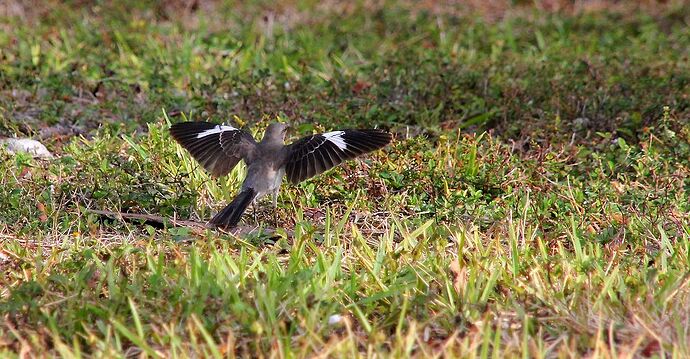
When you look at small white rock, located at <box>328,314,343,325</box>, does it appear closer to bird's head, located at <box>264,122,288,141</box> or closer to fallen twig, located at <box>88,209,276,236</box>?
fallen twig, located at <box>88,209,276,236</box>

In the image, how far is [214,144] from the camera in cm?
581

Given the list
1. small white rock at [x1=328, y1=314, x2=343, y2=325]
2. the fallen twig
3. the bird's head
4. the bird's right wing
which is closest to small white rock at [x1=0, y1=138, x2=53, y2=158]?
the fallen twig

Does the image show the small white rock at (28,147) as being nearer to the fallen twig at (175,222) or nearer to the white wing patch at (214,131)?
the fallen twig at (175,222)

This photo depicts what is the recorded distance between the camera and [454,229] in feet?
17.5

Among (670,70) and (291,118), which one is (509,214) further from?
(670,70)

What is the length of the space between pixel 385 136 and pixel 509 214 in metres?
0.74

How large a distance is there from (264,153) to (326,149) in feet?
1.30

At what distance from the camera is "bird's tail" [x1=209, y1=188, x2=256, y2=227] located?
5.49 m

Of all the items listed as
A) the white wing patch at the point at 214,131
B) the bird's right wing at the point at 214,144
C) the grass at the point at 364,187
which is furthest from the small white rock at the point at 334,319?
the white wing patch at the point at 214,131

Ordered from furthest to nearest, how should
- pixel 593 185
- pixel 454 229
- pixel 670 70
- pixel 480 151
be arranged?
pixel 670 70
pixel 480 151
pixel 593 185
pixel 454 229

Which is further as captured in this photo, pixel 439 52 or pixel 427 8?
pixel 427 8

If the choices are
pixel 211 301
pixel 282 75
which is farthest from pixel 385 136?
pixel 282 75

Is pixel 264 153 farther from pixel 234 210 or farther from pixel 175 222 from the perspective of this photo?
pixel 175 222

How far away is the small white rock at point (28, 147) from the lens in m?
6.67
